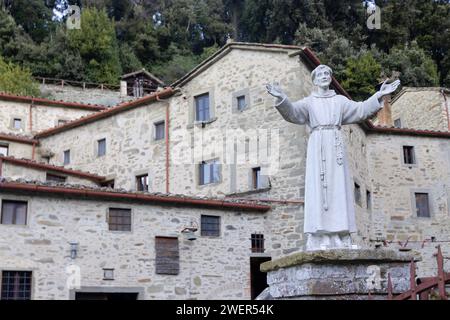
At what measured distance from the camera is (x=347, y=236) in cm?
859

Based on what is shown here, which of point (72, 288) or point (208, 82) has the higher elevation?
point (208, 82)

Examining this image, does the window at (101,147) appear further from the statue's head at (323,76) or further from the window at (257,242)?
the statue's head at (323,76)

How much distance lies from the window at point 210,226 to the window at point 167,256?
108 centimetres

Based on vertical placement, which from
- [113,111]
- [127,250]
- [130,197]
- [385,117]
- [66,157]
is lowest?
[127,250]

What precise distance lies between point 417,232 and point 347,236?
2135 cm

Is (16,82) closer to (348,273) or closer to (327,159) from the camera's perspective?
(327,159)

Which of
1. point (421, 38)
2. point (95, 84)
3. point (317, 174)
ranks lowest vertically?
point (317, 174)

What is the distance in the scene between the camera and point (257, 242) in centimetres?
2127

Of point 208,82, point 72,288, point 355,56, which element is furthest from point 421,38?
point 72,288

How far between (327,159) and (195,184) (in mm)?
16469

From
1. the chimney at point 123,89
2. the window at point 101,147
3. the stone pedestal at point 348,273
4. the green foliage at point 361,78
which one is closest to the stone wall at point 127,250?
the window at point 101,147

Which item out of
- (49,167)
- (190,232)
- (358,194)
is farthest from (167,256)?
(358,194)

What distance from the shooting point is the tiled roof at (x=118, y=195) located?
17.7 meters
